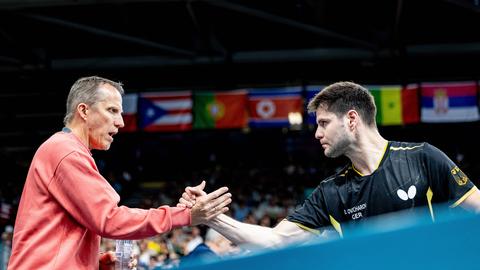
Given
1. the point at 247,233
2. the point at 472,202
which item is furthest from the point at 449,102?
the point at 247,233

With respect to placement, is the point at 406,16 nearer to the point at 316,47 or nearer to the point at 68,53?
the point at 316,47

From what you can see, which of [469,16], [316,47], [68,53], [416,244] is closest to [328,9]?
[316,47]

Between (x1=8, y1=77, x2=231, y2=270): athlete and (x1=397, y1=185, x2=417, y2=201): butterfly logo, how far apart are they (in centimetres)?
107

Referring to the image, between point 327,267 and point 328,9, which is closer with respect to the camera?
point 327,267

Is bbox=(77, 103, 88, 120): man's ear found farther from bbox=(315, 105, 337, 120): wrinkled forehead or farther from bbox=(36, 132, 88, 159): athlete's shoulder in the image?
bbox=(315, 105, 337, 120): wrinkled forehead

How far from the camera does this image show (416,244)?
127cm

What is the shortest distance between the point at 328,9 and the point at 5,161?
13.0m

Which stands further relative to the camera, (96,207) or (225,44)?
(225,44)

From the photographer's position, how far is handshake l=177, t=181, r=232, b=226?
9.37 feet

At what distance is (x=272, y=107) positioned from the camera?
14328 mm

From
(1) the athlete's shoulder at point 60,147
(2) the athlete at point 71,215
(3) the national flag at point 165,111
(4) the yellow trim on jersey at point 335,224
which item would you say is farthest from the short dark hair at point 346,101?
(3) the national flag at point 165,111

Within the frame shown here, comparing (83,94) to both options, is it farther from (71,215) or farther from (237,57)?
(237,57)

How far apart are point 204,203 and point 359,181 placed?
101cm

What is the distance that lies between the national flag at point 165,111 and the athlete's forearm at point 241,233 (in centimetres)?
1108
